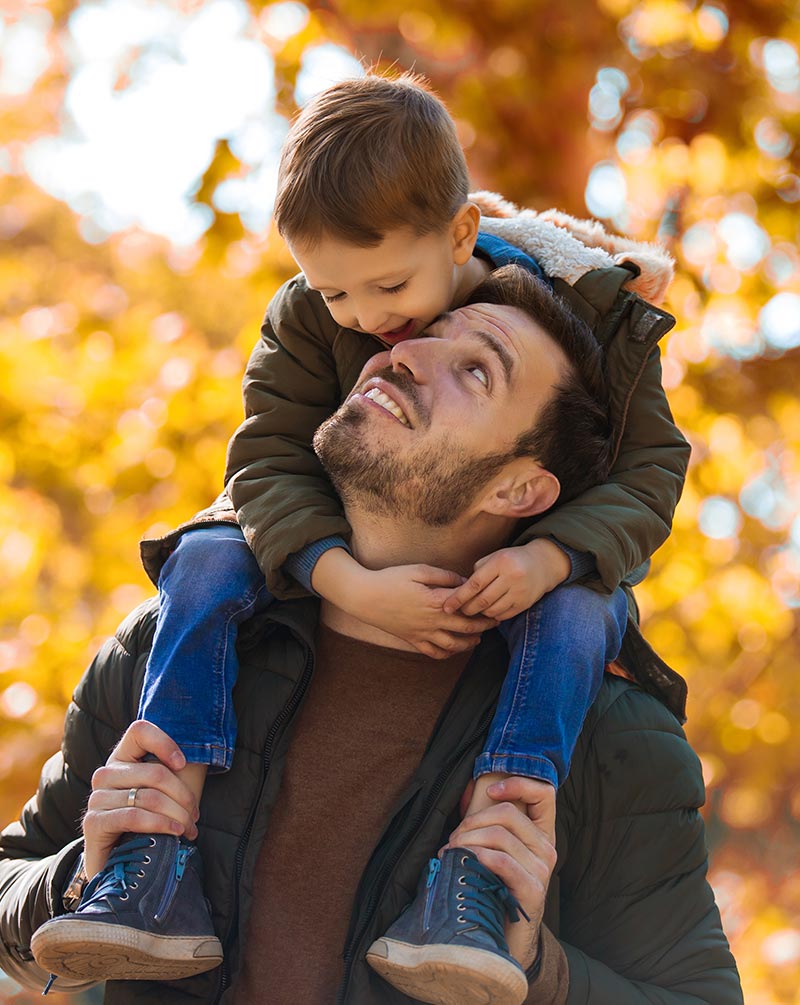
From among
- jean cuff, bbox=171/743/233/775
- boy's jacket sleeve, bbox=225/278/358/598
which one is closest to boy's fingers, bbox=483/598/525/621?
boy's jacket sleeve, bbox=225/278/358/598

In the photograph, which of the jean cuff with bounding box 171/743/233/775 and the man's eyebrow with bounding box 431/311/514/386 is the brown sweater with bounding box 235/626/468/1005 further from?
the man's eyebrow with bounding box 431/311/514/386

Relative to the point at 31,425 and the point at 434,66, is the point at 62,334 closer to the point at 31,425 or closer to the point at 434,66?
the point at 31,425

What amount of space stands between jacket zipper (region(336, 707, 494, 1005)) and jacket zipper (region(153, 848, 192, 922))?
0.27m

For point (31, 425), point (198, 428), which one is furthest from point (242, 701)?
point (31, 425)

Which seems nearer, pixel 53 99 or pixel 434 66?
pixel 434 66

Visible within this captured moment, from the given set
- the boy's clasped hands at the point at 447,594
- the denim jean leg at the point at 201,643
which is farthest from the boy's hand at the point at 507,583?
the denim jean leg at the point at 201,643

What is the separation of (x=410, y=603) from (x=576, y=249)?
2.38ft

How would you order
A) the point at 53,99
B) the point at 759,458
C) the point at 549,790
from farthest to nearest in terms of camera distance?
the point at 53,99
the point at 759,458
the point at 549,790

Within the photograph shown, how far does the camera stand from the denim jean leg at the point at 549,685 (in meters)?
1.78

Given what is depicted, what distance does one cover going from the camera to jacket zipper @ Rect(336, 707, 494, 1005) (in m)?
1.79

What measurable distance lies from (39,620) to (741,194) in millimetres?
3022

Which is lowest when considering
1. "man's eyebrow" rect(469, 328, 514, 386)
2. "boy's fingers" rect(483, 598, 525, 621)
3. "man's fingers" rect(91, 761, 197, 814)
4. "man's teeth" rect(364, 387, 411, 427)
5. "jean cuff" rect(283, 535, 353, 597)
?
"man's fingers" rect(91, 761, 197, 814)

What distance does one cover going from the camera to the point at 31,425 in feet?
14.1

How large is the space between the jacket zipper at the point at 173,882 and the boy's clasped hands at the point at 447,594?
432 millimetres
